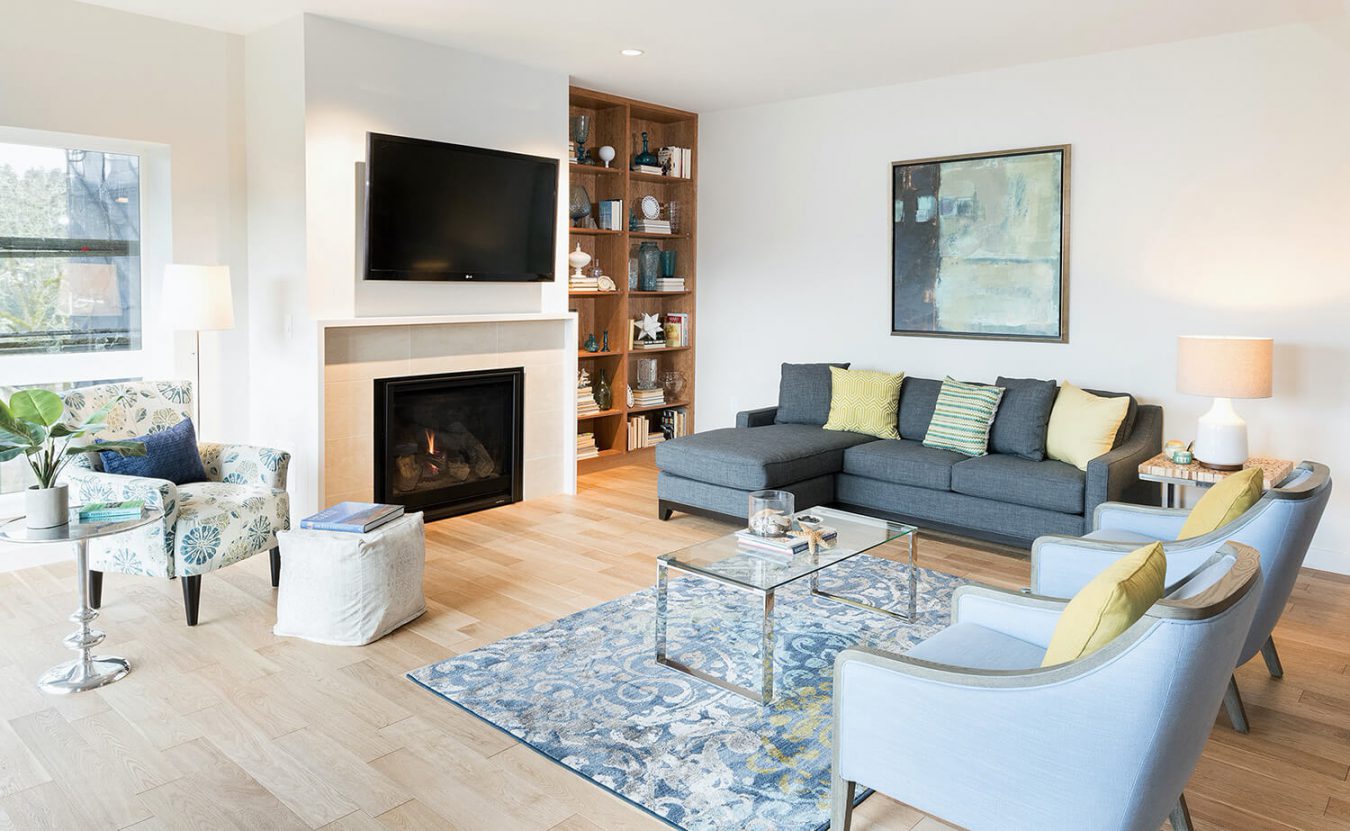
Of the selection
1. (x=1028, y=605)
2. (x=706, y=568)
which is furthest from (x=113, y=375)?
(x=1028, y=605)

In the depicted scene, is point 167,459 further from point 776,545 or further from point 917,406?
point 917,406

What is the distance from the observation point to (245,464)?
13.8ft

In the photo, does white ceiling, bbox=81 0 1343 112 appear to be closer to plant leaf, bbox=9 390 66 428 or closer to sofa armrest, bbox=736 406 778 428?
sofa armrest, bbox=736 406 778 428

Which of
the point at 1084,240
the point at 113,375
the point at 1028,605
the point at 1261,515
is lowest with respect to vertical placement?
the point at 1028,605

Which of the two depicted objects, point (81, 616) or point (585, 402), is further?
point (585, 402)

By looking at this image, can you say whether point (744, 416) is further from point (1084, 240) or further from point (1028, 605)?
point (1028, 605)

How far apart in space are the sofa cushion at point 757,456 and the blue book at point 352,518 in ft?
6.12

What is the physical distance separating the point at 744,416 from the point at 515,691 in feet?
10.1

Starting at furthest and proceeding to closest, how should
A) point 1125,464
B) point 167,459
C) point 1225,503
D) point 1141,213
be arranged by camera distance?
point 1141,213, point 1125,464, point 167,459, point 1225,503

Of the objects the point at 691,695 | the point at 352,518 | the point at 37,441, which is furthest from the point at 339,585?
the point at 691,695

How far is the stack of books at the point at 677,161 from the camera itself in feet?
23.0

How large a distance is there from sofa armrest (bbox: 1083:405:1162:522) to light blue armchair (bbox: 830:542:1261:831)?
236 cm

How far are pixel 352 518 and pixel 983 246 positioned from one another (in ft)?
12.7

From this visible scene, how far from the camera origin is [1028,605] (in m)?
2.55
